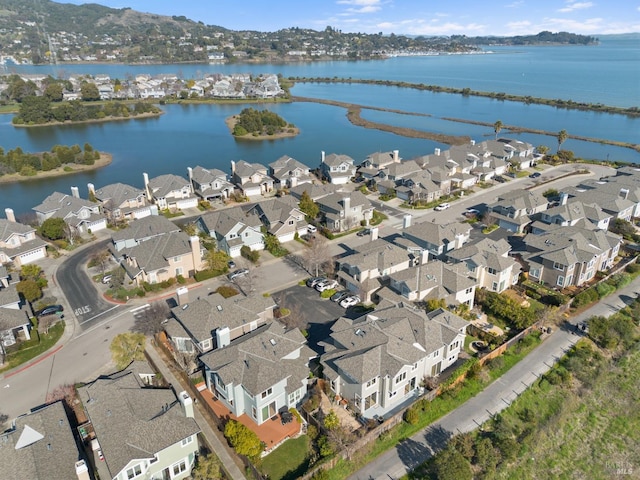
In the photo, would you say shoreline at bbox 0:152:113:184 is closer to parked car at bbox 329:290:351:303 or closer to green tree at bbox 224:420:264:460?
parked car at bbox 329:290:351:303

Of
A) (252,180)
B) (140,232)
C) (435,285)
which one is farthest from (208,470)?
(252,180)

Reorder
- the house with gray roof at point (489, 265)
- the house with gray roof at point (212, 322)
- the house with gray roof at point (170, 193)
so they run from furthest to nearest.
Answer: the house with gray roof at point (170, 193) → the house with gray roof at point (489, 265) → the house with gray roof at point (212, 322)

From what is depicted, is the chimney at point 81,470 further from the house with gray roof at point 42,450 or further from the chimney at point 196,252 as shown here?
the chimney at point 196,252

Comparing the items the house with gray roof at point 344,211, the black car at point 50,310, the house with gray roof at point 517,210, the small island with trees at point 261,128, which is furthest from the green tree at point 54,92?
the house with gray roof at point 517,210

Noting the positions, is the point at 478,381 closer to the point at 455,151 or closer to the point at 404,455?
the point at 404,455

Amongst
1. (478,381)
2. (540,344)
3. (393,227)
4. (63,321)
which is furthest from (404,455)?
(393,227)
